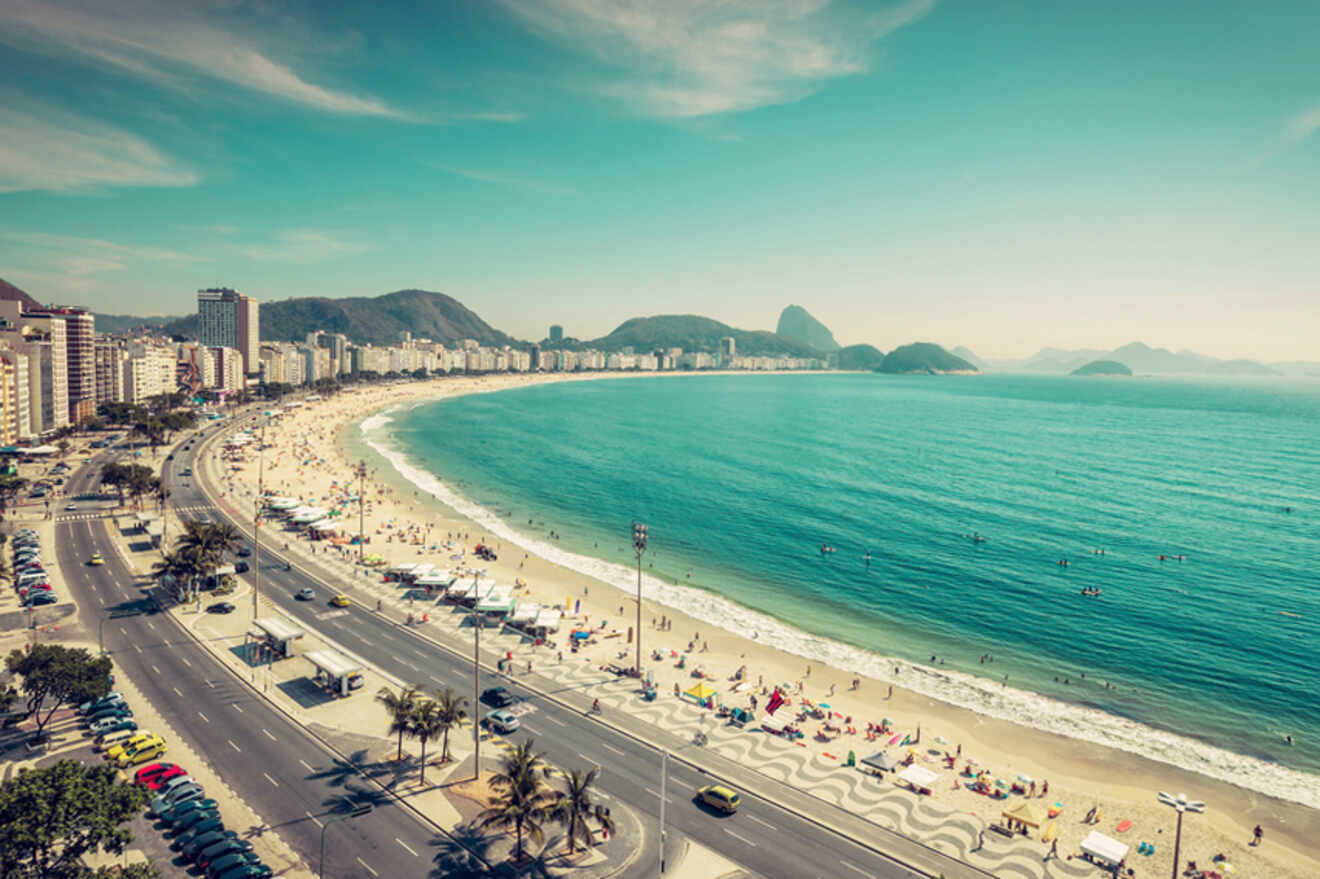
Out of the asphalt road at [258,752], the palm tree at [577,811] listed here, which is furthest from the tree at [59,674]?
the palm tree at [577,811]

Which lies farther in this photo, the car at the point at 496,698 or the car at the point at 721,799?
the car at the point at 496,698

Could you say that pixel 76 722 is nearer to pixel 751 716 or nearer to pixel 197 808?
pixel 197 808

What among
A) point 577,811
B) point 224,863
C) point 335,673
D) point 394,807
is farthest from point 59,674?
point 577,811

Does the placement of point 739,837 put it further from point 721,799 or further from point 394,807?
point 394,807

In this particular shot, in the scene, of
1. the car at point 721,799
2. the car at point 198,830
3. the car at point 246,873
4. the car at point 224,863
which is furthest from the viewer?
the car at point 721,799

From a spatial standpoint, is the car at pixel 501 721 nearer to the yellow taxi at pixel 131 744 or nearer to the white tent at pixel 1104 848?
the yellow taxi at pixel 131 744

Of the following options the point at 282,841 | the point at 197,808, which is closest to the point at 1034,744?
the point at 282,841
